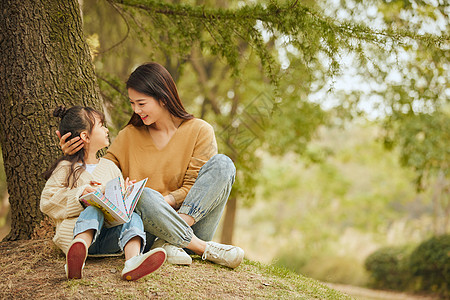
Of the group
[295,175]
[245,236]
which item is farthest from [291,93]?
[245,236]

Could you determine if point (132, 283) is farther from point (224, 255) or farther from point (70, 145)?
point (70, 145)

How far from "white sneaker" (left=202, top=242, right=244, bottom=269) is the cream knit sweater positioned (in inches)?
32.4

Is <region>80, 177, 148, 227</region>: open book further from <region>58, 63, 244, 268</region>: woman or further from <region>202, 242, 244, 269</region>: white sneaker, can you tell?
<region>202, 242, 244, 269</region>: white sneaker

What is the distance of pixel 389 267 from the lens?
1027 cm

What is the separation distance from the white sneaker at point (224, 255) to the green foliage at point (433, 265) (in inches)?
286

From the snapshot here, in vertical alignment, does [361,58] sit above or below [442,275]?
above

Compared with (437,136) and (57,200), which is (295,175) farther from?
(57,200)

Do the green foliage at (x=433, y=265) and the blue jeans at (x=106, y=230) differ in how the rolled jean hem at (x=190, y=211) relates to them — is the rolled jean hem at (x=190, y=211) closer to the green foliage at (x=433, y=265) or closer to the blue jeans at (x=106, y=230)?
the blue jeans at (x=106, y=230)

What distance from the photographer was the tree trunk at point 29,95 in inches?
128

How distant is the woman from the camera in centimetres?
272

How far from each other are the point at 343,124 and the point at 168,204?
699 cm


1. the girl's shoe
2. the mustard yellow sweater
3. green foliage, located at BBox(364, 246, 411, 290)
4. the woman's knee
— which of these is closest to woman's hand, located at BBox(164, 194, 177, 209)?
the mustard yellow sweater

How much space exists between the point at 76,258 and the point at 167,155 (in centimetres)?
Result: 104

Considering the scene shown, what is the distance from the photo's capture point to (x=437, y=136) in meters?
7.13
